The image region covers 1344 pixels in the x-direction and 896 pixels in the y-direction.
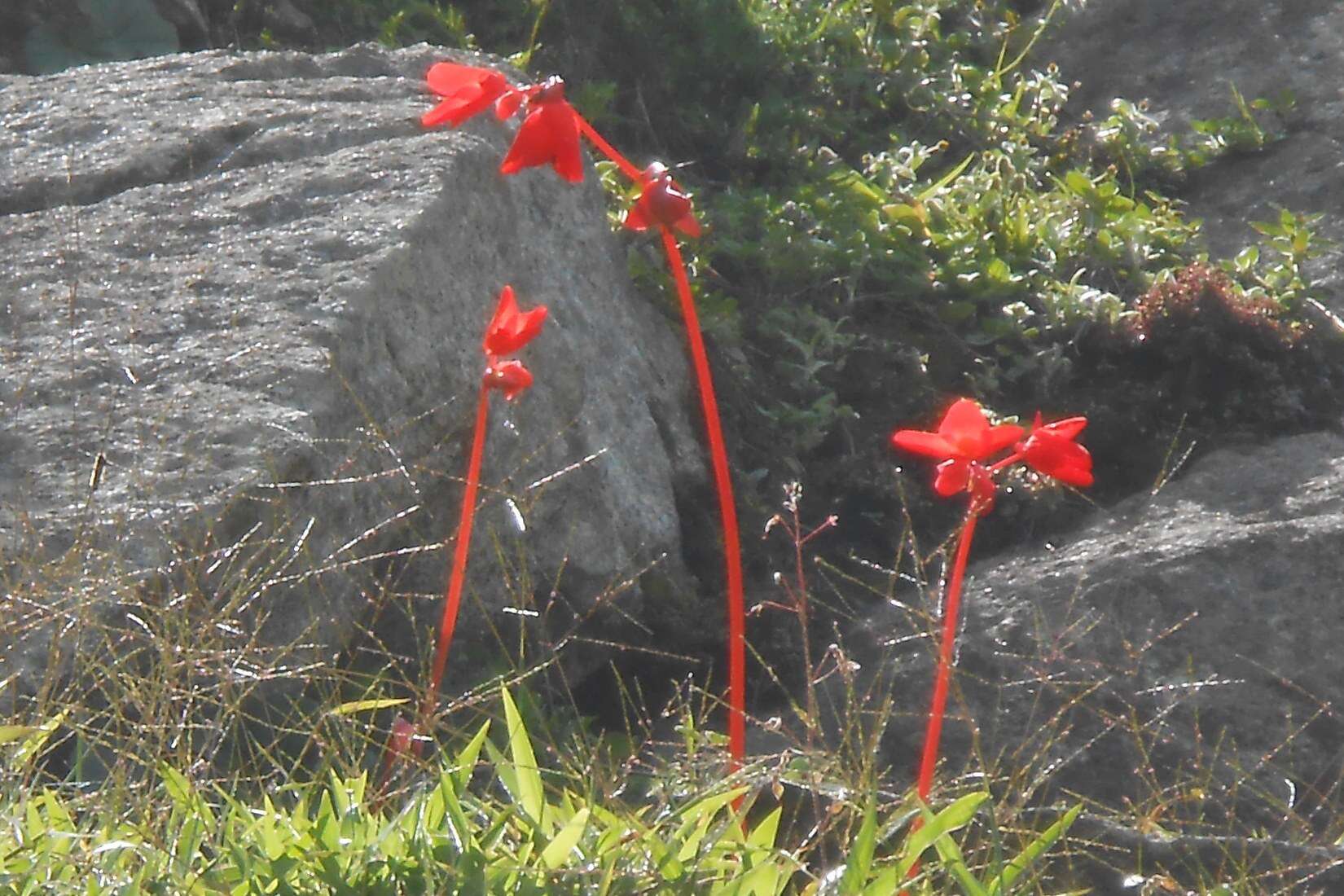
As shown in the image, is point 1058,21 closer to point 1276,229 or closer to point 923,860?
point 1276,229

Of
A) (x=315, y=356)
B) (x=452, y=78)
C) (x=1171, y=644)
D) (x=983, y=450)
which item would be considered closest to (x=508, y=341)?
(x=452, y=78)

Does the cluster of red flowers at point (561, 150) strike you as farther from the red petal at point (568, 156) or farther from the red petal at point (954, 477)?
the red petal at point (954, 477)

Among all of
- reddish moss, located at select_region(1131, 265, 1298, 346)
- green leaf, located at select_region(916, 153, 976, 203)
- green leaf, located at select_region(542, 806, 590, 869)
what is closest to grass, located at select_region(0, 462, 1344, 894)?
green leaf, located at select_region(542, 806, 590, 869)

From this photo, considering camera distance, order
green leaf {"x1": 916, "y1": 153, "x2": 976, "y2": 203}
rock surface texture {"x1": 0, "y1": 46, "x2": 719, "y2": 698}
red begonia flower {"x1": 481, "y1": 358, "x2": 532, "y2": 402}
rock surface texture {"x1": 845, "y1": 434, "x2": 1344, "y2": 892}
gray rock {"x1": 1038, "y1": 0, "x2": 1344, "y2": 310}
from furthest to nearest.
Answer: gray rock {"x1": 1038, "y1": 0, "x2": 1344, "y2": 310}, green leaf {"x1": 916, "y1": 153, "x2": 976, "y2": 203}, rock surface texture {"x1": 845, "y1": 434, "x2": 1344, "y2": 892}, rock surface texture {"x1": 0, "y1": 46, "x2": 719, "y2": 698}, red begonia flower {"x1": 481, "y1": 358, "x2": 532, "y2": 402}

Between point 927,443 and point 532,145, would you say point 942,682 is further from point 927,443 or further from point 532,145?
point 532,145

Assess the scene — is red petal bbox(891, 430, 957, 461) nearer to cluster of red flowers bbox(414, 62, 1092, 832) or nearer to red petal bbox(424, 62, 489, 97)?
cluster of red flowers bbox(414, 62, 1092, 832)

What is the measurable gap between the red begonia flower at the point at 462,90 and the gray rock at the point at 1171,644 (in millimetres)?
1035

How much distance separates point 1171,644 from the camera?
289cm

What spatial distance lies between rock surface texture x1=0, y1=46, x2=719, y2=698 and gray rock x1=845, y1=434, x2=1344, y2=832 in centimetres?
56

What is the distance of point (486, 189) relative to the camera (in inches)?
125

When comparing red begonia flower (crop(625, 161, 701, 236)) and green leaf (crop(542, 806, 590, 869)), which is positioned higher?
red begonia flower (crop(625, 161, 701, 236))

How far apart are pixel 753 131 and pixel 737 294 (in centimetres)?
98

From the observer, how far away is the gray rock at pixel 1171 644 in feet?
8.76

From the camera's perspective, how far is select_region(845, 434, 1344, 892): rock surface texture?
2.66 metres
